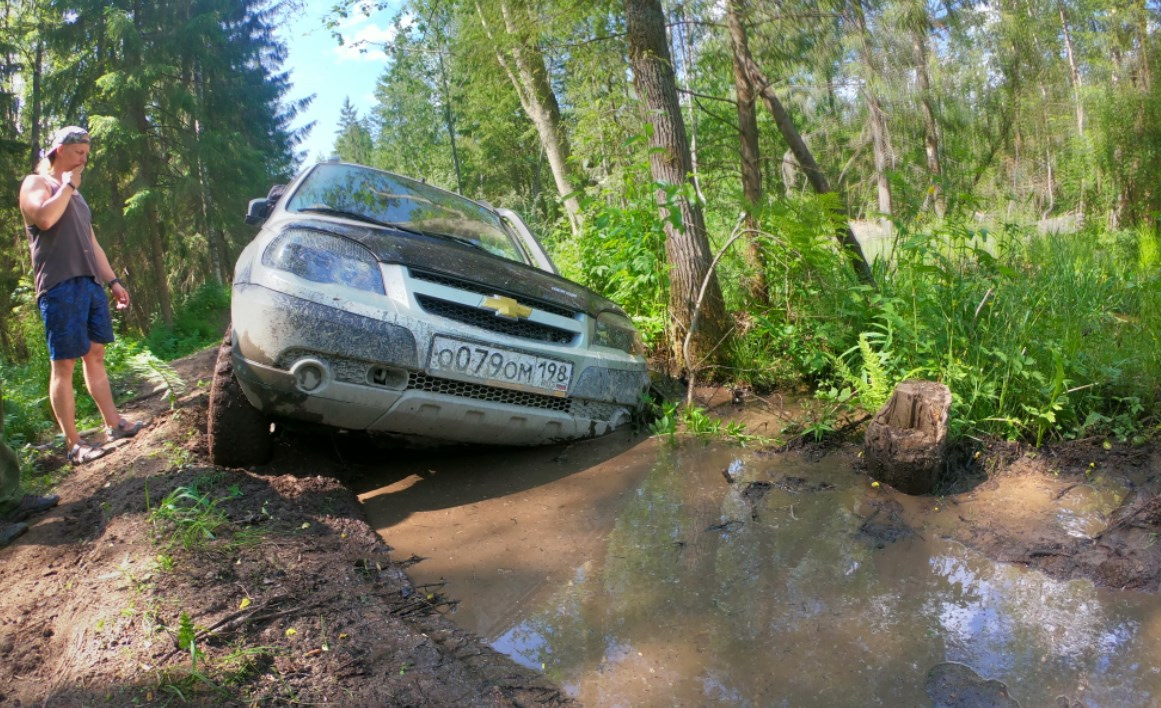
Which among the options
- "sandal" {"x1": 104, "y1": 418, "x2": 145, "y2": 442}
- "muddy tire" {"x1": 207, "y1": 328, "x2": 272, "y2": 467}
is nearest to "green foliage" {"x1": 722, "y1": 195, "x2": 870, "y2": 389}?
"muddy tire" {"x1": 207, "y1": 328, "x2": 272, "y2": 467}

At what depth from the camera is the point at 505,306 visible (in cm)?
355

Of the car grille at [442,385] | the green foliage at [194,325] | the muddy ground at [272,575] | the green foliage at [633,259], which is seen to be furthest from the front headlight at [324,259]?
the green foliage at [194,325]

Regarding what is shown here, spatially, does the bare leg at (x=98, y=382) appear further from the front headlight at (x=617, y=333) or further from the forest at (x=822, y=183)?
the front headlight at (x=617, y=333)

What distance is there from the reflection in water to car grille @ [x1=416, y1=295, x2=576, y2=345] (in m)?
1.06

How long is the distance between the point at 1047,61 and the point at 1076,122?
12.8 feet

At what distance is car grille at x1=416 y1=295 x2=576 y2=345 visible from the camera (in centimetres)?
342

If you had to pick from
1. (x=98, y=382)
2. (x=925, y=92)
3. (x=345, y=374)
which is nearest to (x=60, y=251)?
(x=98, y=382)

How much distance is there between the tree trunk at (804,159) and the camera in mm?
5266

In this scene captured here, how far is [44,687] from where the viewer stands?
2.02 m

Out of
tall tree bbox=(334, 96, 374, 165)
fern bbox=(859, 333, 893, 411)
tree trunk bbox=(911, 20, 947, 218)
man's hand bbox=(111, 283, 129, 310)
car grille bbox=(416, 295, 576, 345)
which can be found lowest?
fern bbox=(859, 333, 893, 411)

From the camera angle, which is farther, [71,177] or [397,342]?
[71,177]

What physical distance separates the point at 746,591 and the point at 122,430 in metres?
3.62

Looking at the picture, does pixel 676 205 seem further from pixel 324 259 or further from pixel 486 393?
pixel 324 259

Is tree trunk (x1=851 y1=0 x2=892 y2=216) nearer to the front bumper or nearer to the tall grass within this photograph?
the tall grass
